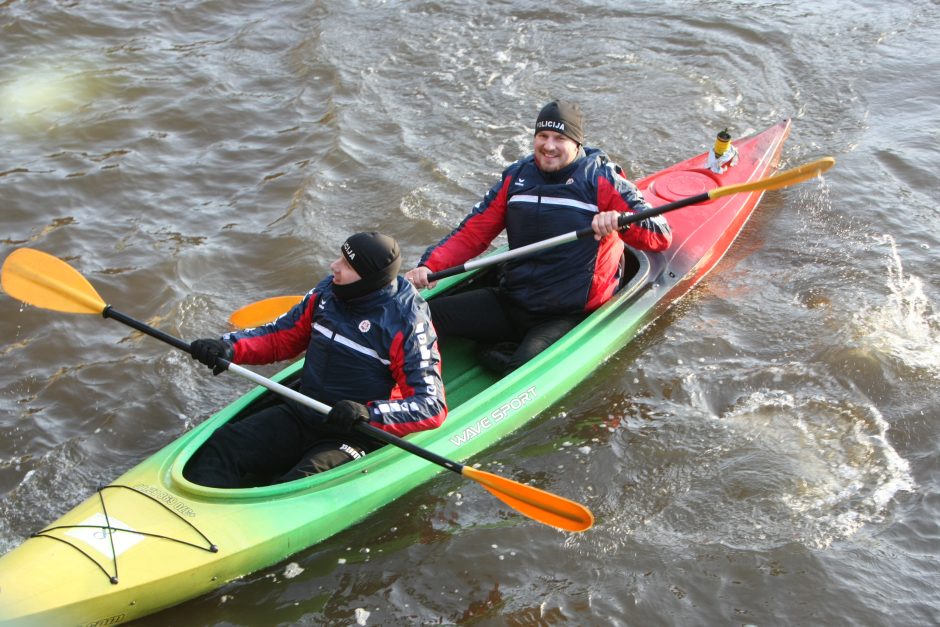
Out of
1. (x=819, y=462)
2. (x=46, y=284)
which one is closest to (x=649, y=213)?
(x=819, y=462)

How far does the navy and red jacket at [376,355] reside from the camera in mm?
4680

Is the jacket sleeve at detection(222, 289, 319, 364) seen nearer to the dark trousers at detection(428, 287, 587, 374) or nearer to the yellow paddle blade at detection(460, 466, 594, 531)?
the dark trousers at detection(428, 287, 587, 374)

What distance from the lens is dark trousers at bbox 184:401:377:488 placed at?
A: 4.70 metres

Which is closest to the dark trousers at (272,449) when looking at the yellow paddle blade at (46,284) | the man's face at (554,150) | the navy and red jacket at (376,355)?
the navy and red jacket at (376,355)

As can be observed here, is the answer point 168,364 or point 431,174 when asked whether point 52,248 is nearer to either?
point 168,364

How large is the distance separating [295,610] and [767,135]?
5.41 m

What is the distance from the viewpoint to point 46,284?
509cm

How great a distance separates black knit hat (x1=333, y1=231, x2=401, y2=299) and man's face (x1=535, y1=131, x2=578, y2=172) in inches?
56.7

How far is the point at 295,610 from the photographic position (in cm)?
448

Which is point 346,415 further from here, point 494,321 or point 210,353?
point 494,321

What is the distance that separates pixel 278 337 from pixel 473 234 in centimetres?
153

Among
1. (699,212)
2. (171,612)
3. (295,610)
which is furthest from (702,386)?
(171,612)

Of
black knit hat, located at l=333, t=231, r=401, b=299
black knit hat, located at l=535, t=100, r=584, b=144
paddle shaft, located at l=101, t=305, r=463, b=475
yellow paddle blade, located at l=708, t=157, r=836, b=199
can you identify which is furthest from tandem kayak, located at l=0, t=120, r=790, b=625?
black knit hat, located at l=535, t=100, r=584, b=144

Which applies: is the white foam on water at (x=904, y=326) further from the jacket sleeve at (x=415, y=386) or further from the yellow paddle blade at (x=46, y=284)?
the yellow paddle blade at (x=46, y=284)
